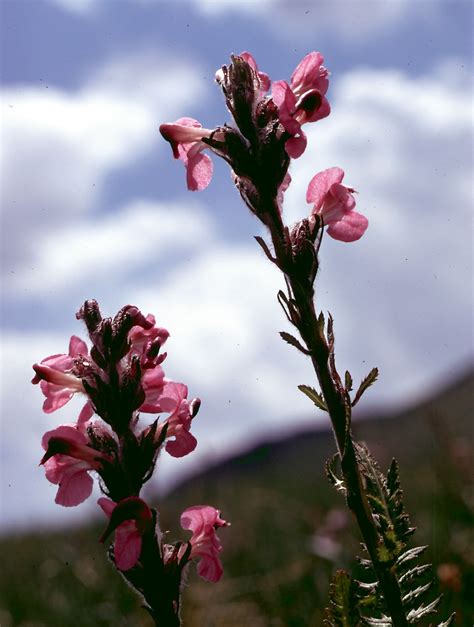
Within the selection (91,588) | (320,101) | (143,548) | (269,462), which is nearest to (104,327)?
(143,548)

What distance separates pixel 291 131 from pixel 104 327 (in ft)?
2.39

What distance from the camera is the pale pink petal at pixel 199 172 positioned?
2623mm

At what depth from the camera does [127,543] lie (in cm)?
209

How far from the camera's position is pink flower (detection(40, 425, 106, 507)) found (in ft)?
7.41

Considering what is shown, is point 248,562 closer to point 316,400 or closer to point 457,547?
point 457,547

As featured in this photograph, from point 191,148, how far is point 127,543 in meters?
1.20

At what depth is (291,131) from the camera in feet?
7.44

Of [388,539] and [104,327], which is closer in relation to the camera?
[388,539]

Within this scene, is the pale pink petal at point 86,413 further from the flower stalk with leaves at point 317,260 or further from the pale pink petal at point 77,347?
the flower stalk with leaves at point 317,260

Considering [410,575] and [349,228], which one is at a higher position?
[349,228]

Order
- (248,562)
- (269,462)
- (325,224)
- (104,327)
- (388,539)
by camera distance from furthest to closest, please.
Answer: (269,462), (248,562), (325,224), (104,327), (388,539)

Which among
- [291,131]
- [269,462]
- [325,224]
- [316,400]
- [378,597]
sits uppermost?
[269,462]

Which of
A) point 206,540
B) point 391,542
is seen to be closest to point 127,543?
point 206,540

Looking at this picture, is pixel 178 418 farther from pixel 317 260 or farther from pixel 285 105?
pixel 285 105
